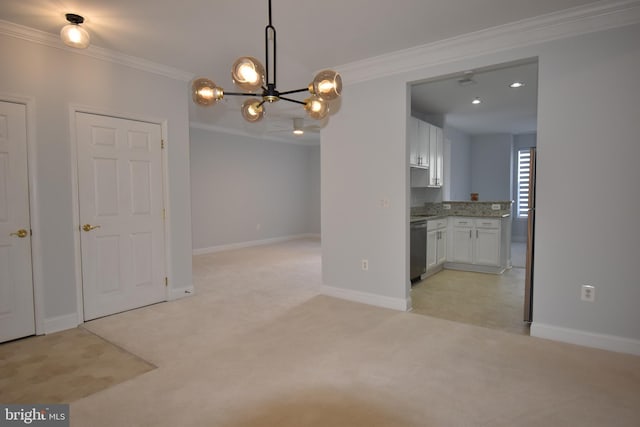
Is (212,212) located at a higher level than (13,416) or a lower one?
higher

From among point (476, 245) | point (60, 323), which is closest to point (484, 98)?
point (476, 245)

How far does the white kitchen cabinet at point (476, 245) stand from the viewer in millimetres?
5551

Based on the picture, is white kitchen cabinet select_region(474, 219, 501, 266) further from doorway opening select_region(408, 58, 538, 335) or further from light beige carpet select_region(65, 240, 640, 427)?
light beige carpet select_region(65, 240, 640, 427)

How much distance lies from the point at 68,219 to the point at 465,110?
6.04 metres

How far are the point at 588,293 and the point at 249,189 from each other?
7031 mm

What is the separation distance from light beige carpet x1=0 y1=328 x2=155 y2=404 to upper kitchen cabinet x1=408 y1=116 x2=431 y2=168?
162 inches

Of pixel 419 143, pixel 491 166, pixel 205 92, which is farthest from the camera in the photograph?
pixel 491 166

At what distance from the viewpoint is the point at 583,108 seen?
114 inches

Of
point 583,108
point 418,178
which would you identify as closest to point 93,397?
point 583,108

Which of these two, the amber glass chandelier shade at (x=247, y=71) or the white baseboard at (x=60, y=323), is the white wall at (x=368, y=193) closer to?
the amber glass chandelier shade at (x=247, y=71)

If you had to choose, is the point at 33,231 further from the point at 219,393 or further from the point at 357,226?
the point at 357,226

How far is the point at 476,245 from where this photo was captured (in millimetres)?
5707

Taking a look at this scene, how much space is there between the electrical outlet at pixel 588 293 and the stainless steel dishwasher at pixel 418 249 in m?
1.92

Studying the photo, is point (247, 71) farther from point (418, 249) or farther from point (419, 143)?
point (419, 143)
